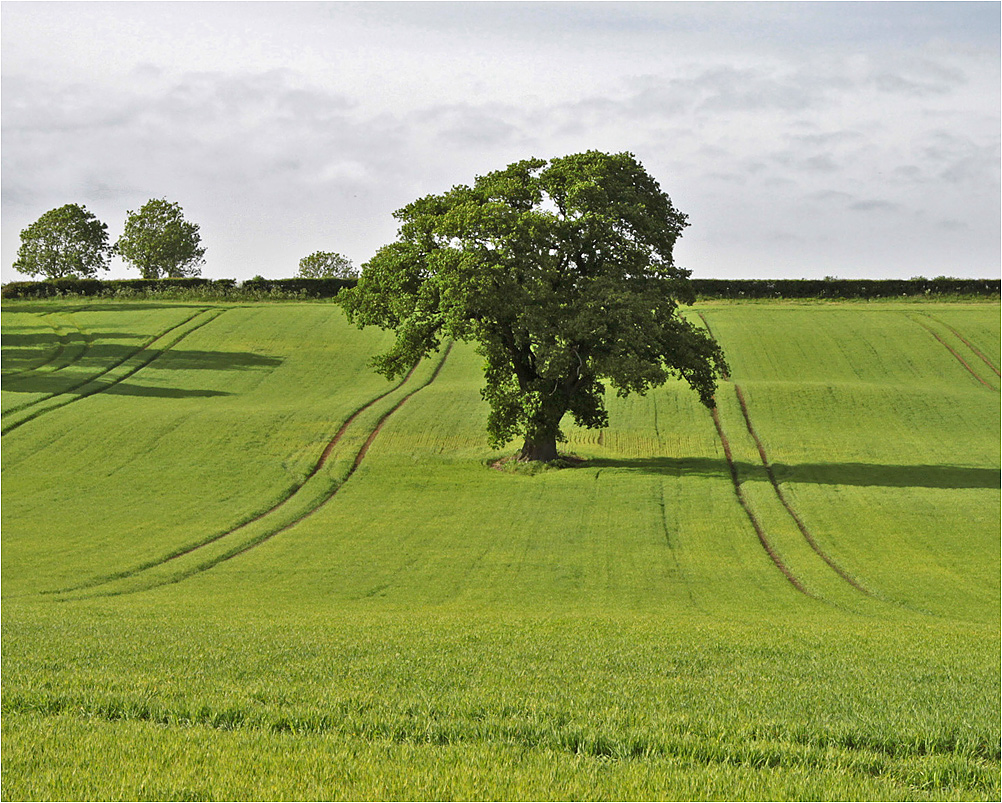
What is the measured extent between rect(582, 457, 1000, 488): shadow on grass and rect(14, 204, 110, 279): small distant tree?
12508 cm

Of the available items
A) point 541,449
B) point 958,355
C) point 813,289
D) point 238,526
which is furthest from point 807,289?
point 238,526

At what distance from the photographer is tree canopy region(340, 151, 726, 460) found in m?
43.6

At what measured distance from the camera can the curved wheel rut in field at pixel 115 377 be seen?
187 ft

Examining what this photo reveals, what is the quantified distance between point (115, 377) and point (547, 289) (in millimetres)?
40371

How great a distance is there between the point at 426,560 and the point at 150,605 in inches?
395

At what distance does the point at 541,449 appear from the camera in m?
47.9

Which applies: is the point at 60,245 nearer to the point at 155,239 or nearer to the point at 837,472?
the point at 155,239

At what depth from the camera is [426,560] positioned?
1256 inches

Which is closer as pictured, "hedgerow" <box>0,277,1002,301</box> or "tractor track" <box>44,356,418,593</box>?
"tractor track" <box>44,356,418,593</box>

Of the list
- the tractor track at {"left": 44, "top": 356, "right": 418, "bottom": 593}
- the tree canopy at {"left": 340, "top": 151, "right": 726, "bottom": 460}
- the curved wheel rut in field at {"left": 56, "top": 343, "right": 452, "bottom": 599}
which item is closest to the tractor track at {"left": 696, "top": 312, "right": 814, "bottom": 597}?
the tree canopy at {"left": 340, "top": 151, "right": 726, "bottom": 460}

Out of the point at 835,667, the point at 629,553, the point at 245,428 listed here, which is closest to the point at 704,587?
the point at 629,553

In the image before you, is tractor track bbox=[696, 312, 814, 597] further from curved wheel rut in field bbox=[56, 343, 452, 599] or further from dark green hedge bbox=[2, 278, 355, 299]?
dark green hedge bbox=[2, 278, 355, 299]

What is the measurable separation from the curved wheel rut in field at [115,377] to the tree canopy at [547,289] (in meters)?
22.6

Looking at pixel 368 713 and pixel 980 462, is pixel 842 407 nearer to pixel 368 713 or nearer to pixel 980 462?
pixel 980 462
